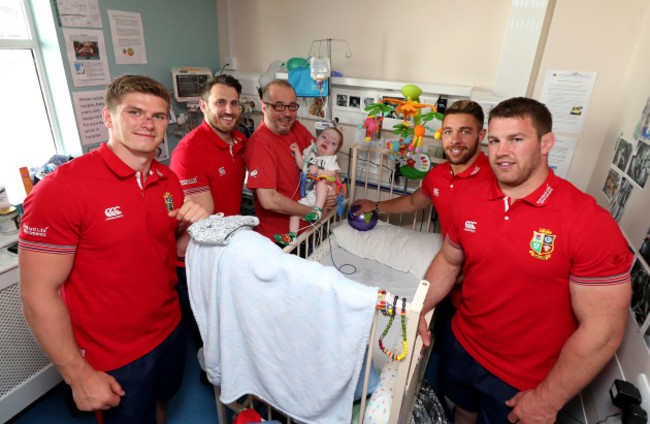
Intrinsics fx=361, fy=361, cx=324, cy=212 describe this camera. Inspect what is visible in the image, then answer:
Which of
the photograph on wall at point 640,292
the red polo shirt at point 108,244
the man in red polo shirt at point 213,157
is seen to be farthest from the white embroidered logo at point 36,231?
the photograph on wall at point 640,292

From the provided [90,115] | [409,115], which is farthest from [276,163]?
[90,115]

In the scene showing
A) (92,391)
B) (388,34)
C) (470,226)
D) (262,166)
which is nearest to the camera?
(92,391)

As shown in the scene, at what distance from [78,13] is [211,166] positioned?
4.09ft

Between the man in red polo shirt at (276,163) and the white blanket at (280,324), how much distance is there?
2.60ft

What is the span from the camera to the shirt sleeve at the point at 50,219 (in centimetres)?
111

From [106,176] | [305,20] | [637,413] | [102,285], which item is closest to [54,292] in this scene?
[102,285]

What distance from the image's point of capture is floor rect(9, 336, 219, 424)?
197cm

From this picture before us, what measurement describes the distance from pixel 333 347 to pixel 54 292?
92cm

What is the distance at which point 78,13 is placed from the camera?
212cm

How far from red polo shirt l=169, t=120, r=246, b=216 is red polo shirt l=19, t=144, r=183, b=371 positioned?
43 centimetres

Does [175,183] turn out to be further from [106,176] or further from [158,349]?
[158,349]

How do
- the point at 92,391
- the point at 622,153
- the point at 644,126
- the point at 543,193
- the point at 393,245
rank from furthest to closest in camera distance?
the point at 393,245 < the point at 622,153 < the point at 644,126 < the point at 543,193 < the point at 92,391

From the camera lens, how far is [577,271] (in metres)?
1.24

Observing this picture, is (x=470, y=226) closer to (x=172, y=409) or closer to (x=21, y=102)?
(x=172, y=409)
